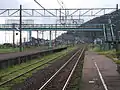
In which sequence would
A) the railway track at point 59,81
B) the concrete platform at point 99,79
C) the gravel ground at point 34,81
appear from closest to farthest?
the concrete platform at point 99,79, the railway track at point 59,81, the gravel ground at point 34,81

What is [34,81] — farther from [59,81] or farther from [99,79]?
[99,79]

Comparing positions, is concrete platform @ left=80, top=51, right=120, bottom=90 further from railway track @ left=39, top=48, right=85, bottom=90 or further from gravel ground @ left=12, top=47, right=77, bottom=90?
gravel ground @ left=12, top=47, right=77, bottom=90

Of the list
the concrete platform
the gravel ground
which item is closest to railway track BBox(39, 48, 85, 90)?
the gravel ground

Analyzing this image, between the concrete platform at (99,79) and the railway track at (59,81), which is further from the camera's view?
the railway track at (59,81)

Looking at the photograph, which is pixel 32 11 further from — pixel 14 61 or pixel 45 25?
pixel 45 25

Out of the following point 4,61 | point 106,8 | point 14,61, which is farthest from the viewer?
point 106,8

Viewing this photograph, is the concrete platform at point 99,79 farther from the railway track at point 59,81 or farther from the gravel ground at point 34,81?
the gravel ground at point 34,81

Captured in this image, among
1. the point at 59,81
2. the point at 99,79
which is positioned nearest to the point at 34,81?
the point at 59,81

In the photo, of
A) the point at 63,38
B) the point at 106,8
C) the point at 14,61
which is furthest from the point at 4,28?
the point at 63,38

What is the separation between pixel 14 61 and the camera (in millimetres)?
34312

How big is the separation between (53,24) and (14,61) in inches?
2151

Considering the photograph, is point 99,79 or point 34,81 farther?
point 99,79

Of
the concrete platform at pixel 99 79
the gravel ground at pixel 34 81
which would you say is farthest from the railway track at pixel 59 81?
the concrete platform at pixel 99 79

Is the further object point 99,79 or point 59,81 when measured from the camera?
point 99,79
